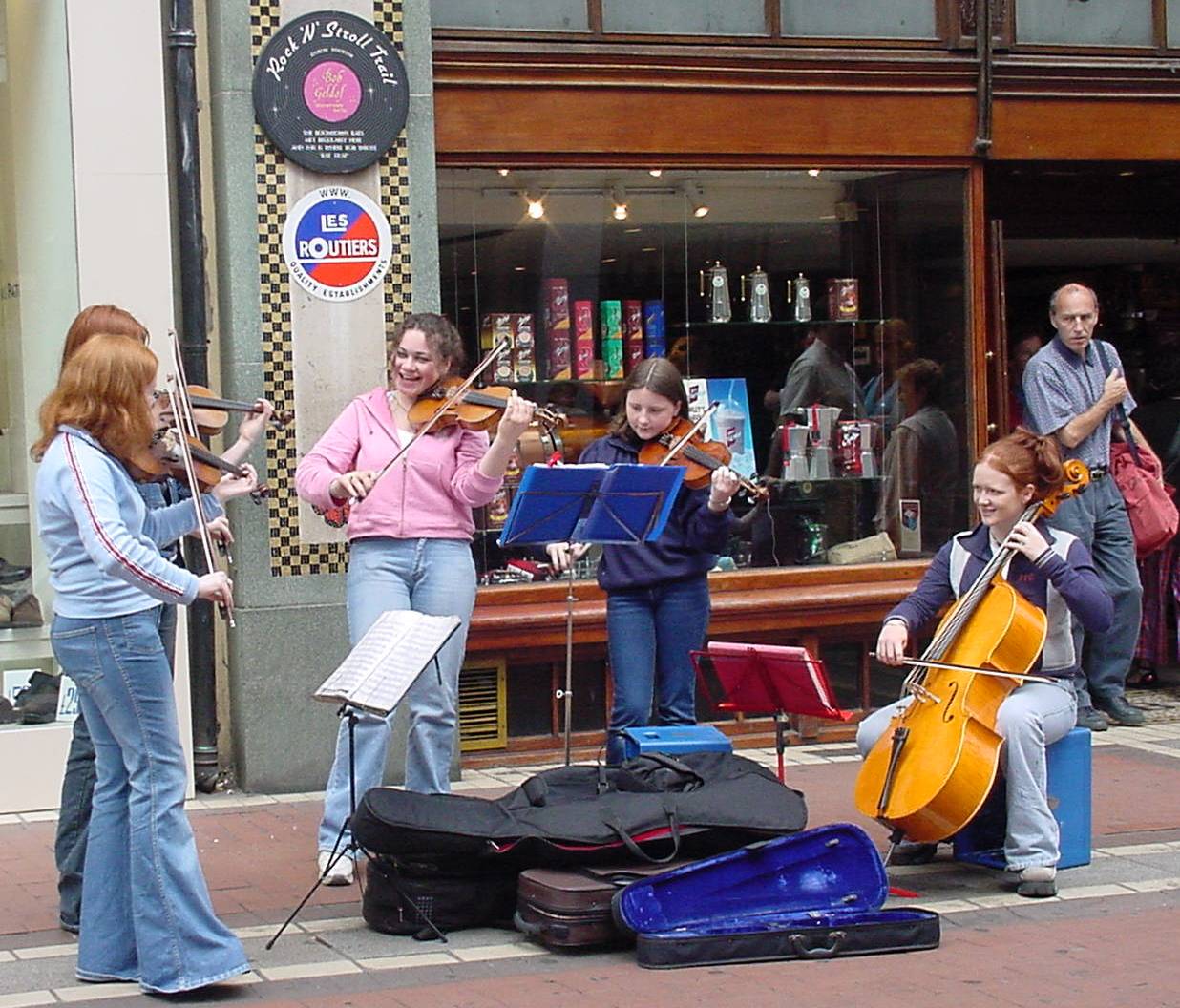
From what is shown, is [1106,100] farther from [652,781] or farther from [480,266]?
[652,781]

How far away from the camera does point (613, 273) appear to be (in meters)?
8.91

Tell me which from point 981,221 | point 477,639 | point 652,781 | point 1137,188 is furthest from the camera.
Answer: point 1137,188

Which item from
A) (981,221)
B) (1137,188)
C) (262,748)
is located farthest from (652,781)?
(1137,188)

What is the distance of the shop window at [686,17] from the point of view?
341 inches

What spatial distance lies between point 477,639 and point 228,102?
243cm

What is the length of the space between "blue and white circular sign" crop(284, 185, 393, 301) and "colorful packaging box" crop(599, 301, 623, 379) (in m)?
1.23

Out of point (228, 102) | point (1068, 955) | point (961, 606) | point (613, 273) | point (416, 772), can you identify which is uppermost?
point (228, 102)

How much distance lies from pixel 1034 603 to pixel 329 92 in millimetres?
3487

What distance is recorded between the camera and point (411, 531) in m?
6.58

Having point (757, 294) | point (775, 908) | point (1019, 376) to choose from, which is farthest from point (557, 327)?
point (775, 908)

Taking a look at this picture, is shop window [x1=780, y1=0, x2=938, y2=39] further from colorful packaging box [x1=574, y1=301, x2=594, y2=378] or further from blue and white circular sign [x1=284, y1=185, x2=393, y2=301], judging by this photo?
blue and white circular sign [x1=284, y1=185, x2=393, y2=301]

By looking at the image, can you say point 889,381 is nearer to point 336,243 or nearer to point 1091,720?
point 1091,720

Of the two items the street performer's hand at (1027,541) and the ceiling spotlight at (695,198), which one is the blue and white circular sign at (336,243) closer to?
the ceiling spotlight at (695,198)

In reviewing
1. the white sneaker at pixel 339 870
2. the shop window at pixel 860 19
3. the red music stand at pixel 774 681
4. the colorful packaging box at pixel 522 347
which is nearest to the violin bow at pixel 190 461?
the white sneaker at pixel 339 870
